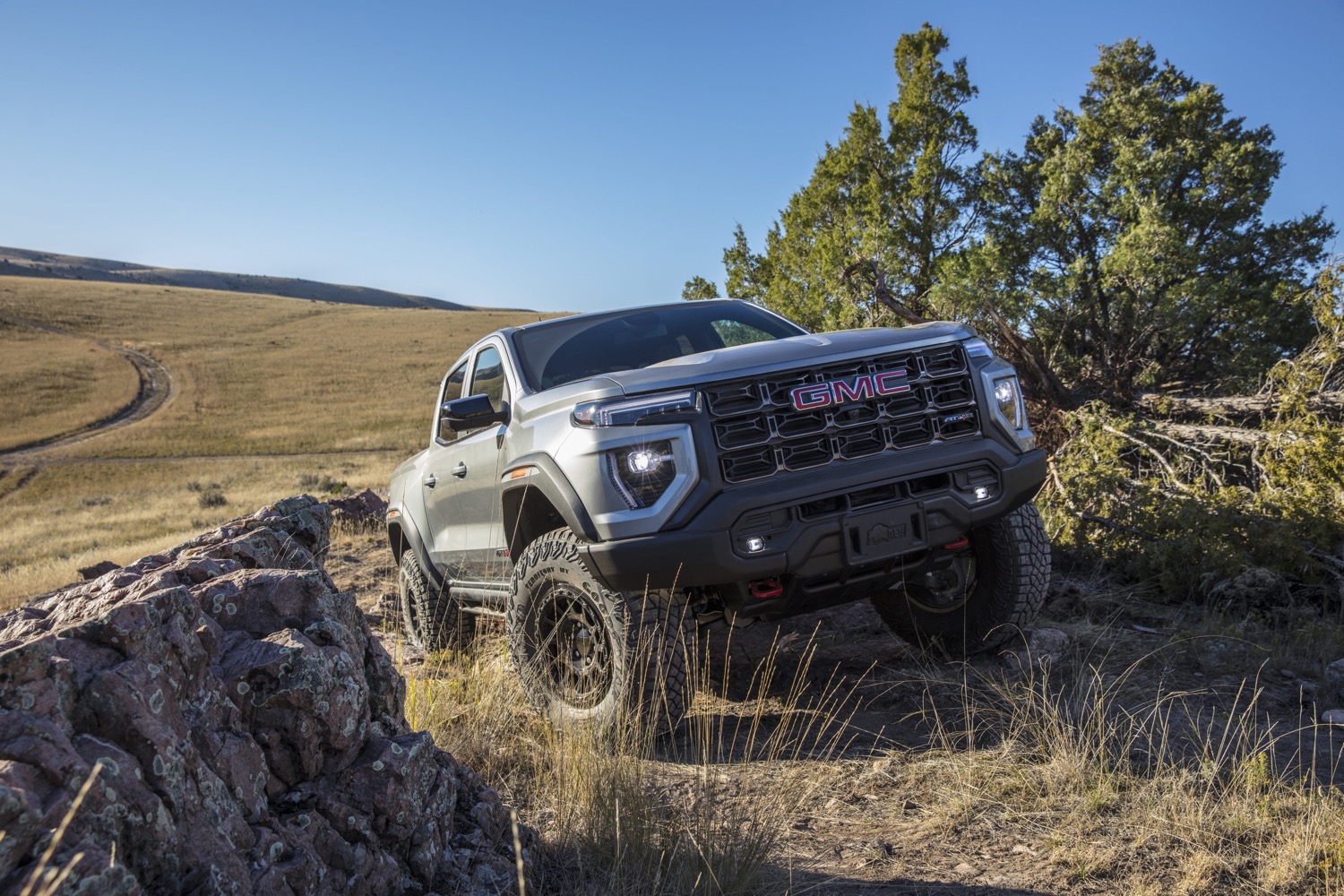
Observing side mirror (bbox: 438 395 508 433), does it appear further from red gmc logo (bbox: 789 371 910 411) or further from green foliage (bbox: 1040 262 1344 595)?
green foliage (bbox: 1040 262 1344 595)

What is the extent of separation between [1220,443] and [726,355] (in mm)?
5062

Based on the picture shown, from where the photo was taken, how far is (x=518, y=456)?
467 cm

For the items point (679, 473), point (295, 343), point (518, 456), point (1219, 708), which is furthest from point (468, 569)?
point (295, 343)

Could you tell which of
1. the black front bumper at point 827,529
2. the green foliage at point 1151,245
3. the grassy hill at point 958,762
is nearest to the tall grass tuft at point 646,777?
the grassy hill at point 958,762

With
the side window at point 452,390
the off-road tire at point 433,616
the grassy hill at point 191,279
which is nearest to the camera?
the side window at point 452,390

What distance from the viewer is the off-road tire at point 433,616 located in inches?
266

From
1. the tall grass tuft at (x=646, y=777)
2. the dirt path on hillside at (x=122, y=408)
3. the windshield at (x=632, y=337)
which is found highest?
the windshield at (x=632, y=337)

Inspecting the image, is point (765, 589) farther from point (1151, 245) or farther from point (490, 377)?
point (1151, 245)

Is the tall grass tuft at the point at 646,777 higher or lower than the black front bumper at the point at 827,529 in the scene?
lower

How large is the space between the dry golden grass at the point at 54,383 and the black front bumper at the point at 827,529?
172ft

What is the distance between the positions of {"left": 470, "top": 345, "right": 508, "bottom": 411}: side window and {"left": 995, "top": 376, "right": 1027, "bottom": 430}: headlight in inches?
97.2

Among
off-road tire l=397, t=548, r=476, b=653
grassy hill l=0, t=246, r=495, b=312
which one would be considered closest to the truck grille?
off-road tire l=397, t=548, r=476, b=653

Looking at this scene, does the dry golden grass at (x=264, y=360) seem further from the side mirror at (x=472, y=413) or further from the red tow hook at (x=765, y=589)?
the red tow hook at (x=765, y=589)

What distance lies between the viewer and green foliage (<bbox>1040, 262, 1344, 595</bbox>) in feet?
20.3
